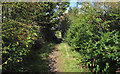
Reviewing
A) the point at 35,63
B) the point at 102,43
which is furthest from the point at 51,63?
the point at 102,43

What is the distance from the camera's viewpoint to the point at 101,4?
15.1 ft

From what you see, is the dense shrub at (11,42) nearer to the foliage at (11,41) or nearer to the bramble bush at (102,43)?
the foliage at (11,41)

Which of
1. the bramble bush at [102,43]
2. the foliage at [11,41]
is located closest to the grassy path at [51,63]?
the bramble bush at [102,43]

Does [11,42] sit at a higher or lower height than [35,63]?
higher

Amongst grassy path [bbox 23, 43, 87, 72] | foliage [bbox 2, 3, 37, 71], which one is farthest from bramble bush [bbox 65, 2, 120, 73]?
foliage [bbox 2, 3, 37, 71]

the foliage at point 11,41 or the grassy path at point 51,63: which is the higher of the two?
the foliage at point 11,41

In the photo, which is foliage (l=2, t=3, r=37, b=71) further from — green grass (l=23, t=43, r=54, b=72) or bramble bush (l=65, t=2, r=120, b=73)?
bramble bush (l=65, t=2, r=120, b=73)

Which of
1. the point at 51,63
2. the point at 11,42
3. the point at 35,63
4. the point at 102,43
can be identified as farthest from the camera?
the point at 51,63

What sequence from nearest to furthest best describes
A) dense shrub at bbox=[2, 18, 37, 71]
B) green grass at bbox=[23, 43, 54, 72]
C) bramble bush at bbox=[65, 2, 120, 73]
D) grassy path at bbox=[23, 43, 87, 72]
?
dense shrub at bbox=[2, 18, 37, 71] → bramble bush at bbox=[65, 2, 120, 73] → green grass at bbox=[23, 43, 54, 72] → grassy path at bbox=[23, 43, 87, 72]

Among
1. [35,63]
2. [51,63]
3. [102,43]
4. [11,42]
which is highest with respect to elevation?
[11,42]

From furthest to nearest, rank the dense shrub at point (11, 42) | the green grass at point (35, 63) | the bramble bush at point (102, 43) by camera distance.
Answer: the green grass at point (35, 63) → the bramble bush at point (102, 43) → the dense shrub at point (11, 42)

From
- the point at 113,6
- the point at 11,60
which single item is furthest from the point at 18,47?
the point at 113,6

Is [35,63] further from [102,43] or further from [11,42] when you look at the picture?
[102,43]

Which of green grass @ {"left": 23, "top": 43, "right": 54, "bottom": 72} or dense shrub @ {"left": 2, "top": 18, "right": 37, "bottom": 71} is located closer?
dense shrub @ {"left": 2, "top": 18, "right": 37, "bottom": 71}
